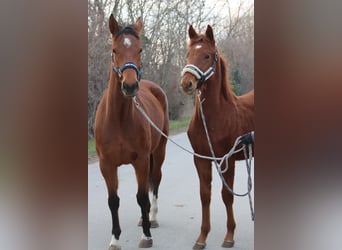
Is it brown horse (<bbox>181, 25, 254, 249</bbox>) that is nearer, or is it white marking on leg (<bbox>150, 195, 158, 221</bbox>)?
brown horse (<bbox>181, 25, 254, 249</bbox>)

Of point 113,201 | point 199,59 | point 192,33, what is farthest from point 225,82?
point 113,201

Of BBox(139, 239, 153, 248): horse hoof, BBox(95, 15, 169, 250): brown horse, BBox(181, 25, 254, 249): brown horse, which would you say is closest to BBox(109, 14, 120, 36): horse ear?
BBox(95, 15, 169, 250): brown horse

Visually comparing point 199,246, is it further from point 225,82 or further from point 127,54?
point 127,54

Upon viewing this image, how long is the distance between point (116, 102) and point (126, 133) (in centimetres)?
16

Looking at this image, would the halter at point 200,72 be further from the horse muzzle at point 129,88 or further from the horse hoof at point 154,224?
the horse hoof at point 154,224

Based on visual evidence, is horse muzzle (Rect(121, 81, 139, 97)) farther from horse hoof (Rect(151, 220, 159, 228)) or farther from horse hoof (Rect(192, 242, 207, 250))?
horse hoof (Rect(192, 242, 207, 250))

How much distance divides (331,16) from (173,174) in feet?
3.33

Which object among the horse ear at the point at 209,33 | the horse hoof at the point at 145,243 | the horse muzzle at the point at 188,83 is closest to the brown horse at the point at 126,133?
the horse hoof at the point at 145,243

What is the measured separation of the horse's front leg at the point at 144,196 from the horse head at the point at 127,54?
395mm

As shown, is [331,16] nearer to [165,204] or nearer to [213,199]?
[213,199]

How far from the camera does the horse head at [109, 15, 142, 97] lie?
1.96 meters

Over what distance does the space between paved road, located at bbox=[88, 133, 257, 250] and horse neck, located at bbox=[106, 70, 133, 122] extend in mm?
266

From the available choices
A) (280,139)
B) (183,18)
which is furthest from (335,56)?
(183,18)

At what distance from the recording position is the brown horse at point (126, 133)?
80.0 inches
